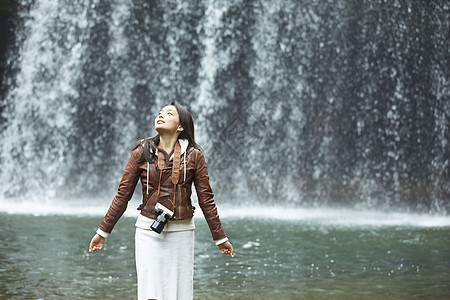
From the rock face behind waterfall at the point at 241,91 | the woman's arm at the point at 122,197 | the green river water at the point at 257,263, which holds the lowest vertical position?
the green river water at the point at 257,263

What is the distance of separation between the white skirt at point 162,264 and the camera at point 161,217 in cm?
8

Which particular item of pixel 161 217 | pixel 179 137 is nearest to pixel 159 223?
pixel 161 217

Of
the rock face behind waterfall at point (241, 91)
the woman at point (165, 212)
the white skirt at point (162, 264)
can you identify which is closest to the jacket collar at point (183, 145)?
the woman at point (165, 212)

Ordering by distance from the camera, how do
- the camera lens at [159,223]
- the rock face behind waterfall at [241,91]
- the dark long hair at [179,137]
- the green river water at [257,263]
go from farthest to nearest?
the rock face behind waterfall at [241,91]
the green river water at [257,263]
the dark long hair at [179,137]
the camera lens at [159,223]

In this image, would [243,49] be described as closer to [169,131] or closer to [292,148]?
[292,148]

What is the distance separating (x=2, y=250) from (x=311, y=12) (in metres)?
9.43

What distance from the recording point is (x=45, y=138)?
14719 millimetres

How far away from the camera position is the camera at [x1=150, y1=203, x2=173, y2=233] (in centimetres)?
338

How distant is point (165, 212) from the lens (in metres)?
3.42

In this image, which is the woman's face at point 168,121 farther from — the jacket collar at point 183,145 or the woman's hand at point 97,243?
the woman's hand at point 97,243

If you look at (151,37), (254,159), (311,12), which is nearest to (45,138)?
(151,37)

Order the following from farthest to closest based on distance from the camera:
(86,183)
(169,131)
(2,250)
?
(86,183)
(2,250)
(169,131)

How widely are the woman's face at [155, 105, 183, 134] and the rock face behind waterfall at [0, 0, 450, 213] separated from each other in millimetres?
10562

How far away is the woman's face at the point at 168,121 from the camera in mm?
3482
